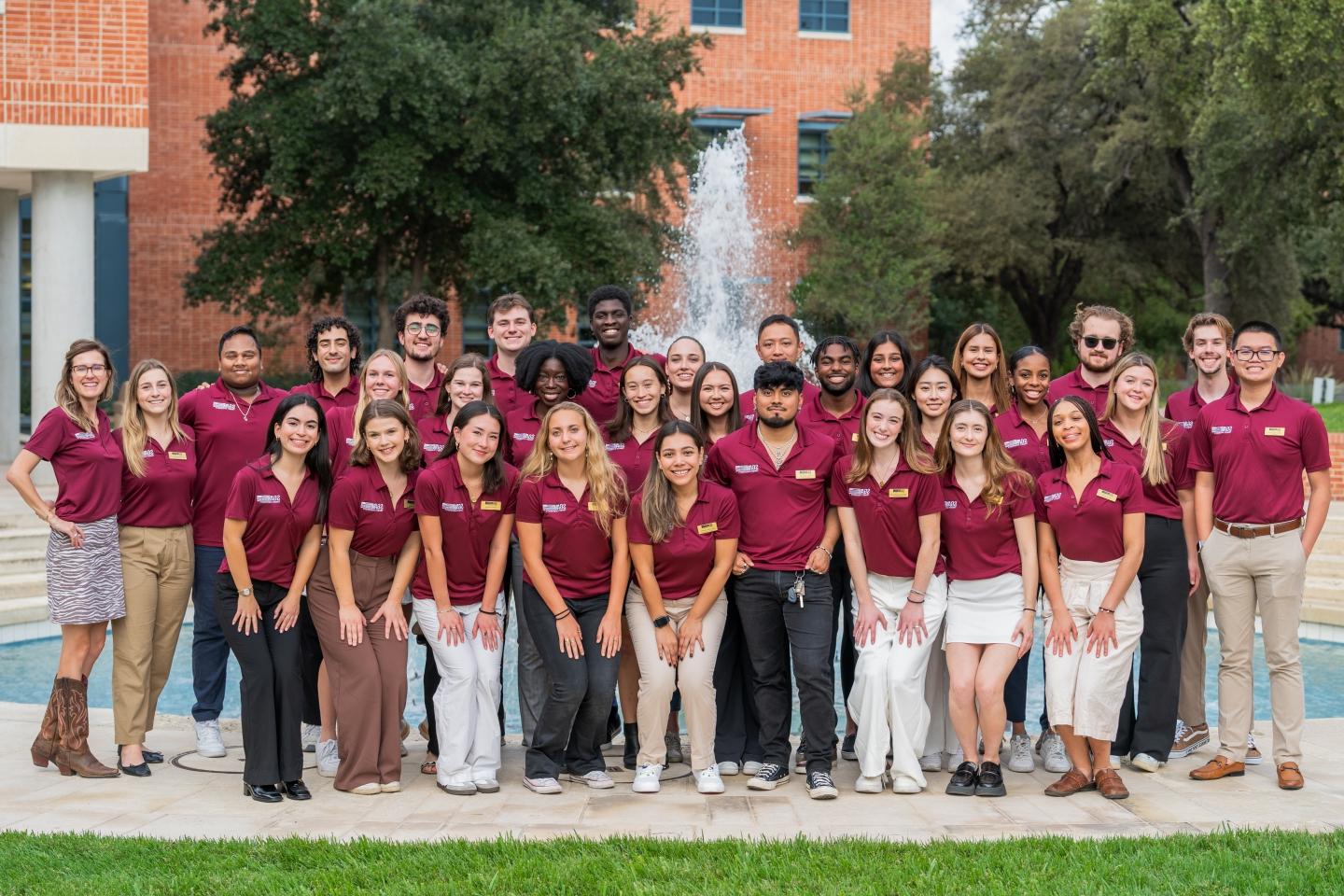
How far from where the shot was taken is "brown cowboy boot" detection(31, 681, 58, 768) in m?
6.97

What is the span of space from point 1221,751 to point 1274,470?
4.83 ft

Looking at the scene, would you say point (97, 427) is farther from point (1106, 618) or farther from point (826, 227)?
point (826, 227)

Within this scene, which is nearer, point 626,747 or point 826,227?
point 626,747

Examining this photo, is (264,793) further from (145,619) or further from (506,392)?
(506,392)

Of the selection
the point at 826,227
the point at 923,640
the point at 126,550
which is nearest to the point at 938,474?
the point at 923,640

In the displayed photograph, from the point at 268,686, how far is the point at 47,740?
1333 mm

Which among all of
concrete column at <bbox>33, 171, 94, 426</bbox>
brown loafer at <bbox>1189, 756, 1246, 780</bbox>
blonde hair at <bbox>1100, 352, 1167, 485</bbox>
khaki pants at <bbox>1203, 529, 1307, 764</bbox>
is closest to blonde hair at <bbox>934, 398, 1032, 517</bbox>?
blonde hair at <bbox>1100, 352, 1167, 485</bbox>

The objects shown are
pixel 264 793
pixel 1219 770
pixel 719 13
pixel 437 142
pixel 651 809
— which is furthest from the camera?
pixel 719 13

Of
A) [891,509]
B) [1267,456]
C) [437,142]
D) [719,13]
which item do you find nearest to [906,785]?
[891,509]

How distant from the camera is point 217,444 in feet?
24.1

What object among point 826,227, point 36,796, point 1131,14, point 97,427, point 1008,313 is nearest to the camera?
point 36,796

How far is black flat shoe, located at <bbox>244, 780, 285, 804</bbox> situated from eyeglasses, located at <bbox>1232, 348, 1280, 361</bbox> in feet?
16.7

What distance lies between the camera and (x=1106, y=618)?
667cm

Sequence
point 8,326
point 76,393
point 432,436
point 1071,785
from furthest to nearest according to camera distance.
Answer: point 8,326, point 432,436, point 76,393, point 1071,785
